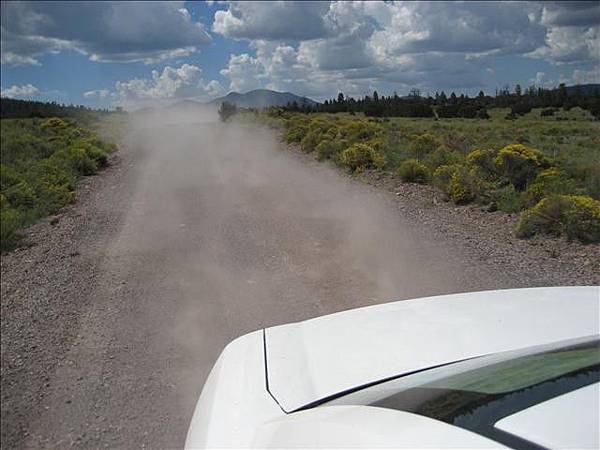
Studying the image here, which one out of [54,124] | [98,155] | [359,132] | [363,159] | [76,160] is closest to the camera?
[54,124]

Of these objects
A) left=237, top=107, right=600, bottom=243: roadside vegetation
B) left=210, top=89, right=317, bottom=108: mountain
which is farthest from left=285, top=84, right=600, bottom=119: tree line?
left=210, top=89, right=317, bottom=108: mountain

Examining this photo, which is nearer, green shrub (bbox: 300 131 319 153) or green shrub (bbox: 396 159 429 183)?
green shrub (bbox: 396 159 429 183)

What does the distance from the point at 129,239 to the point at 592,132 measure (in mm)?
12322

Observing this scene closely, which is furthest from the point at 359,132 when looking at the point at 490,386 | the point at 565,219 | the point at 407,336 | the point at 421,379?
the point at 490,386

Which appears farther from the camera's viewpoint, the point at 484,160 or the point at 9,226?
the point at 484,160

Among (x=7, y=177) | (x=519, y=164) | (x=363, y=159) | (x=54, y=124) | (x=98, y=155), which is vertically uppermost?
(x=54, y=124)

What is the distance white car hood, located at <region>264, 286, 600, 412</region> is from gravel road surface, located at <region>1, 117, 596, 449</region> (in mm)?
1750

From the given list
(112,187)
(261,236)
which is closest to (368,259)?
(261,236)

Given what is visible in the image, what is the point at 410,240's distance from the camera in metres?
7.52

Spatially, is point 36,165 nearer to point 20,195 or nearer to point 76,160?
point 20,195

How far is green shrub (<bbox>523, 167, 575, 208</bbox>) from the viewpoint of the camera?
8.83m

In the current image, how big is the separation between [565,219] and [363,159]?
672cm

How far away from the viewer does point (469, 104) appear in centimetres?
2884

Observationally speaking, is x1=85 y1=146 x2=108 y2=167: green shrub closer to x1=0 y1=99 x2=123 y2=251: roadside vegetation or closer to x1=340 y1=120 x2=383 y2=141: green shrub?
x1=0 y1=99 x2=123 y2=251: roadside vegetation
